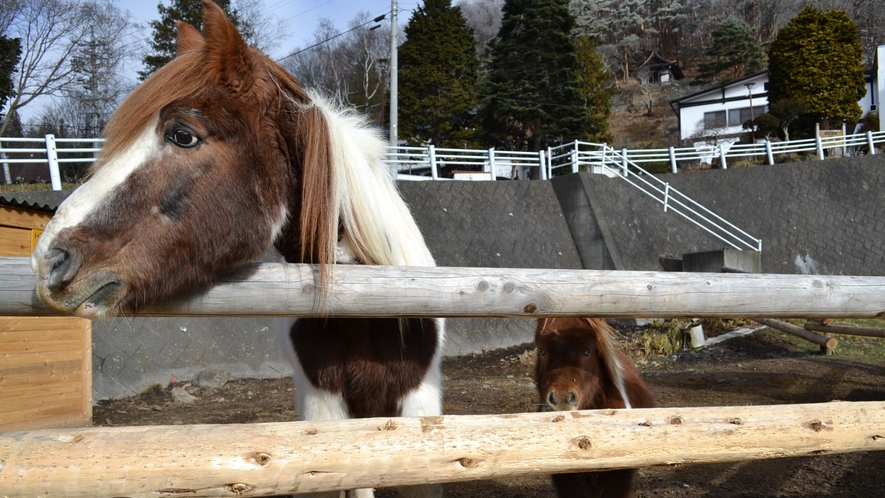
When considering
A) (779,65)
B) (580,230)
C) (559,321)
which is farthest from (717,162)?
(559,321)

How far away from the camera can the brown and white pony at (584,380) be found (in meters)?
3.62

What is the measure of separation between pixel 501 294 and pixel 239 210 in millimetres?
979

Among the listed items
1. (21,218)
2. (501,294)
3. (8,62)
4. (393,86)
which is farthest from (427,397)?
(8,62)

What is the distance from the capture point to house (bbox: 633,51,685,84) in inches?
2277

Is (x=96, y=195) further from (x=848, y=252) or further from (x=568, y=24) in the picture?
(x=568, y=24)

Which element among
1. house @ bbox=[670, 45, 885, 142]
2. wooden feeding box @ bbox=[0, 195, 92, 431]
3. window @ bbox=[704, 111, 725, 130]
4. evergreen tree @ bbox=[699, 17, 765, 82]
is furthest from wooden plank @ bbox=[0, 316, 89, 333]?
evergreen tree @ bbox=[699, 17, 765, 82]

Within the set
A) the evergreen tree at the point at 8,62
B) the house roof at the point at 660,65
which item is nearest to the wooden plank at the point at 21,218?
the evergreen tree at the point at 8,62

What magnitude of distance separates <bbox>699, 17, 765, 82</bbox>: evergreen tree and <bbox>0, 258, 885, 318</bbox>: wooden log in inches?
2081

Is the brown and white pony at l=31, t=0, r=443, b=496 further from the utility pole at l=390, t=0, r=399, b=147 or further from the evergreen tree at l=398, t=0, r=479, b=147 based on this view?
the evergreen tree at l=398, t=0, r=479, b=147

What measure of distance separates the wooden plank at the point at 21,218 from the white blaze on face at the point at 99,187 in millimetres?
4979

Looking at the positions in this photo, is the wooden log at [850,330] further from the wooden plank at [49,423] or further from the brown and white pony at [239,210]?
the wooden plank at [49,423]

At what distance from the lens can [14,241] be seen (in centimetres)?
632

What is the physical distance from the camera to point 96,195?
1896mm

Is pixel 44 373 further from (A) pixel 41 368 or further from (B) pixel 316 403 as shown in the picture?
(B) pixel 316 403
